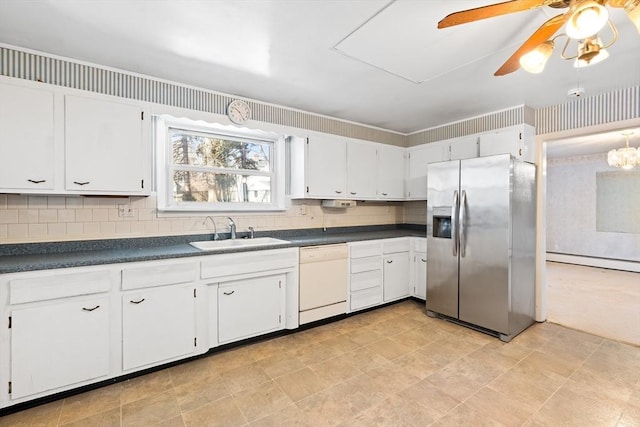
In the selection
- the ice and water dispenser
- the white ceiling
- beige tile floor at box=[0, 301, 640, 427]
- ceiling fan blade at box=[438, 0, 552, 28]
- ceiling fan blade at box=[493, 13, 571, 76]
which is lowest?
beige tile floor at box=[0, 301, 640, 427]

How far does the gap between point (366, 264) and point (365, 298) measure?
1.32 ft

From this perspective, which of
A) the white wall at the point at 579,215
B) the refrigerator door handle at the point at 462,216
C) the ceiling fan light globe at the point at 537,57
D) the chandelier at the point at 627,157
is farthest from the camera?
the white wall at the point at 579,215

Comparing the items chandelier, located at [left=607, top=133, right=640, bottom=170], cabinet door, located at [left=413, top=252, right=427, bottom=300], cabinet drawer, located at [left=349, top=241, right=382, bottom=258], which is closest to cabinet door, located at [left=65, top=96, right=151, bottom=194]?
cabinet drawer, located at [left=349, top=241, right=382, bottom=258]

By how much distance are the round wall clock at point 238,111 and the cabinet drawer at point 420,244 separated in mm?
2544

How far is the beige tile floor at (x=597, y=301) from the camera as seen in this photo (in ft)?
10.6

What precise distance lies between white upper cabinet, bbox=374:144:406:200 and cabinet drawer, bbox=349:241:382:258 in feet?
2.68

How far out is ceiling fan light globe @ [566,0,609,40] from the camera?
113 centimetres

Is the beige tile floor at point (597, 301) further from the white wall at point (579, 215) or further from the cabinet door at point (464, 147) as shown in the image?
the cabinet door at point (464, 147)

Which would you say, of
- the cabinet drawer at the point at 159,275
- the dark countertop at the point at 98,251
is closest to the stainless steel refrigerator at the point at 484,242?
the dark countertop at the point at 98,251

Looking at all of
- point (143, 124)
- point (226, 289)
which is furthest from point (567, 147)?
point (143, 124)

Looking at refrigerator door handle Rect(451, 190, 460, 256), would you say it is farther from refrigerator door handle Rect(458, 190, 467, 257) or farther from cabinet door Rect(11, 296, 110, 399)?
cabinet door Rect(11, 296, 110, 399)

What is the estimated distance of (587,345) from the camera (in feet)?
9.25

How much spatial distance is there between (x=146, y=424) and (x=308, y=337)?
1.52 metres

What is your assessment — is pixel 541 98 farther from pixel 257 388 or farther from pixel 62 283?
pixel 62 283
